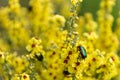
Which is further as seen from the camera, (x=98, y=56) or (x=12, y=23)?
(x=12, y=23)

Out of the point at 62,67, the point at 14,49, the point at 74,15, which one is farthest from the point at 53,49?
the point at 14,49

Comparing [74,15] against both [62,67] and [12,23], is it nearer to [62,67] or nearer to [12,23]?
[62,67]

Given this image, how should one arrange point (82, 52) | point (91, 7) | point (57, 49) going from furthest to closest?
point (91, 7) < point (57, 49) < point (82, 52)

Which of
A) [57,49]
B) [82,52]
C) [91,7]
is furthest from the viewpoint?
[91,7]

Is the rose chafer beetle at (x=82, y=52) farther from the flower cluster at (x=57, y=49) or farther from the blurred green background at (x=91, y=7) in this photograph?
the blurred green background at (x=91, y=7)

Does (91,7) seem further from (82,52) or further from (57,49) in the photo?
(82,52)

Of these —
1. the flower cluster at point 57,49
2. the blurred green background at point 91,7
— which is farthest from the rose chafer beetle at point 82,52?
the blurred green background at point 91,7

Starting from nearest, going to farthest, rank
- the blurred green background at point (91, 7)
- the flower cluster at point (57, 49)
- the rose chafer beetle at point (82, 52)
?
1. the rose chafer beetle at point (82, 52)
2. the flower cluster at point (57, 49)
3. the blurred green background at point (91, 7)

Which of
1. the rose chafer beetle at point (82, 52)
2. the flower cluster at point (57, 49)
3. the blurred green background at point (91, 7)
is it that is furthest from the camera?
the blurred green background at point (91, 7)

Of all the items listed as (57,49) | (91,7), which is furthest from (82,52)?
(91,7)
